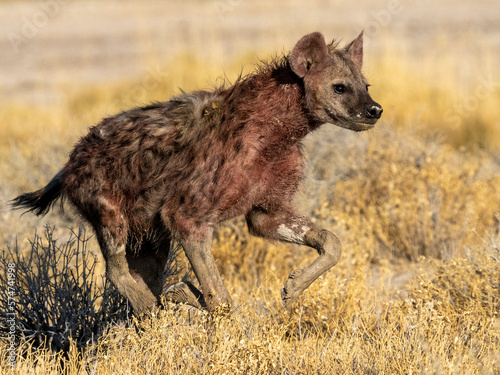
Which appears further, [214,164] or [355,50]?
[355,50]

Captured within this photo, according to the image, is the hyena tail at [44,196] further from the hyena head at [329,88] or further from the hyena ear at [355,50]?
the hyena ear at [355,50]

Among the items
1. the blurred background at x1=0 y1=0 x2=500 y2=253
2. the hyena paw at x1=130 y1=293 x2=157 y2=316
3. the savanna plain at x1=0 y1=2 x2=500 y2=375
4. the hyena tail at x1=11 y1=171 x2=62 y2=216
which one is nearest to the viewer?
the savanna plain at x1=0 y1=2 x2=500 y2=375

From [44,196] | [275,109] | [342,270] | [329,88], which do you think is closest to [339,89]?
[329,88]

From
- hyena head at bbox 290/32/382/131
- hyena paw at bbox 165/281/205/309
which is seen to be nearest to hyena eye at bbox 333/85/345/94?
hyena head at bbox 290/32/382/131

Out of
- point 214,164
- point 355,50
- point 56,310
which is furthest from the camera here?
point 56,310

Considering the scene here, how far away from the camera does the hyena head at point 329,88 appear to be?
549 centimetres

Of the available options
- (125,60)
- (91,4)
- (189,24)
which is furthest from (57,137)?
(91,4)

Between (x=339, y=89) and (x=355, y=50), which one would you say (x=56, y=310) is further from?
(x=355, y=50)

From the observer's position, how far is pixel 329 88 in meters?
5.55

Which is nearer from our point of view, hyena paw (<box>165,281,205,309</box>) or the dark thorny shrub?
hyena paw (<box>165,281,205,309</box>)

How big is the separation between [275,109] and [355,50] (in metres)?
0.86

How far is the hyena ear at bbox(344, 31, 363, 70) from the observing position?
584cm

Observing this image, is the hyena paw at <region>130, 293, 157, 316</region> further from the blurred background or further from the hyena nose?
the hyena nose

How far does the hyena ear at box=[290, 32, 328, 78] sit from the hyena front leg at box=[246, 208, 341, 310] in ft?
3.34
